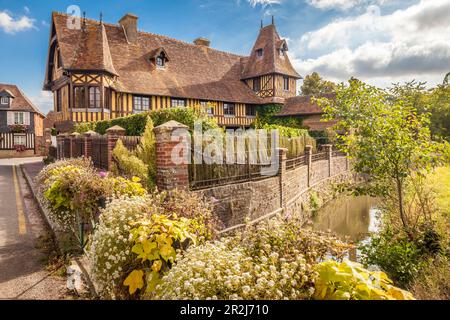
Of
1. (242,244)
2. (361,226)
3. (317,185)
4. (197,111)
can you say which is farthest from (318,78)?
(242,244)

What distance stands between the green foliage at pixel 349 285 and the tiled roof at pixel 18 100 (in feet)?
131

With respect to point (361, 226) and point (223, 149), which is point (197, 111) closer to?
point (223, 149)

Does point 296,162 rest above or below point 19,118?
below

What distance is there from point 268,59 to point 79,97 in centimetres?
1617

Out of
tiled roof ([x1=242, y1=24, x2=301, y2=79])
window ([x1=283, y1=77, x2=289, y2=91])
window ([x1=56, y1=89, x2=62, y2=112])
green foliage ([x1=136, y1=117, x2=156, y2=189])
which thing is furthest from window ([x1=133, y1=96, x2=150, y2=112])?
green foliage ([x1=136, y1=117, x2=156, y2=189])

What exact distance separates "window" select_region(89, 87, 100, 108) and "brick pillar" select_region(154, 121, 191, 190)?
14167 millimetres

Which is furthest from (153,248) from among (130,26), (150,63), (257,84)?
(257,84)

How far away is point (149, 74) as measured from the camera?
69.8 feet

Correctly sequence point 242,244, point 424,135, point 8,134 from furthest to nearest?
point 8,134, point 424,135, point 242,244

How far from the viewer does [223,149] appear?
8.20 metres

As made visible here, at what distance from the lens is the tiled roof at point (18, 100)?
3354 centimetres

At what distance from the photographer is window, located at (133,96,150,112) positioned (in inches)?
782

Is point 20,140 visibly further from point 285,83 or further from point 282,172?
point 282,172
